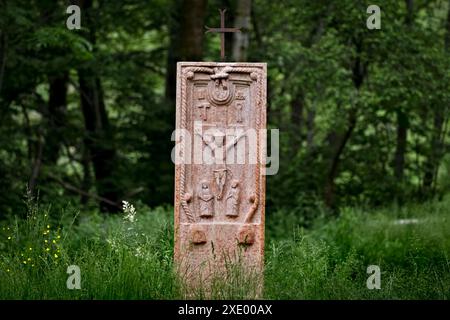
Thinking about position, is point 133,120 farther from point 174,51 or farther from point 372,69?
point 372,69

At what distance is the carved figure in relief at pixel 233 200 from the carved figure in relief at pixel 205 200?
0.55 ft

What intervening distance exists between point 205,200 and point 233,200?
0.28 m

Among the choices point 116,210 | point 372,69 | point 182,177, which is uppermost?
point 372,69

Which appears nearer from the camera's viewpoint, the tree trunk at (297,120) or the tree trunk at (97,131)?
the tree trunk at (97,131)

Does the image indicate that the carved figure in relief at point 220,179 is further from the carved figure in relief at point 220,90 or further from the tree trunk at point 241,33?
the tree trunk at point 241,33

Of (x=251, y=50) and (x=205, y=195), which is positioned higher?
(x=251, y=50)

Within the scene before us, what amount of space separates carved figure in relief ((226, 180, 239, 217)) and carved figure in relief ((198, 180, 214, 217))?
168 mm

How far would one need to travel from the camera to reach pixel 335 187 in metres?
16.9

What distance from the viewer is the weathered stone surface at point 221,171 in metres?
8.53

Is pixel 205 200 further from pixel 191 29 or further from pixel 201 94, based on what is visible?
pixel 191 29

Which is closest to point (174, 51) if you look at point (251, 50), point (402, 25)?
point (251, 50)

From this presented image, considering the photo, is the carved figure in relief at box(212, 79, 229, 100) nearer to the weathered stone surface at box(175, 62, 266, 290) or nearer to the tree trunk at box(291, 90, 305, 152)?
Answer: the weathered stone surface at box(175, 62, 266, 290)

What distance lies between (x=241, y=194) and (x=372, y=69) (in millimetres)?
7567

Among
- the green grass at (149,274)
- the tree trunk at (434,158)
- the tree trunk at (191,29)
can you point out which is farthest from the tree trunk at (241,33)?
the green grass at (149,274)
